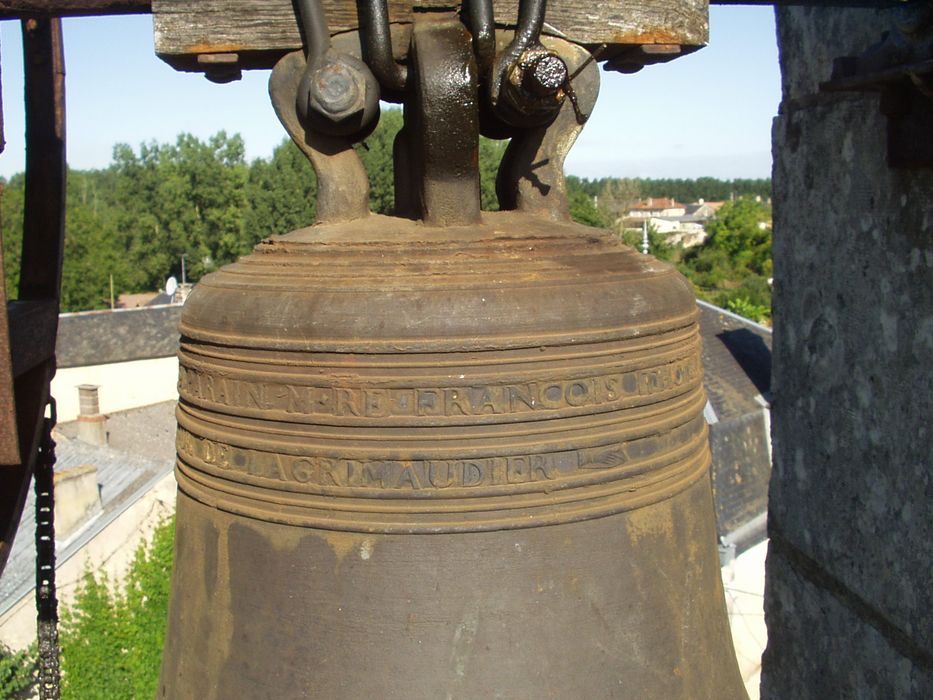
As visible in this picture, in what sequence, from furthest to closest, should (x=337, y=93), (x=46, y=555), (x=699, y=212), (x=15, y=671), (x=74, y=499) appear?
(x=699, y=212) < (x=74, y=499) < (x=15, y=671) < (x=46, y=555) < (x=337, y=93)

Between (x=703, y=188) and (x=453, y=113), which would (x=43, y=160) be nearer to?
(x=453, y=113)

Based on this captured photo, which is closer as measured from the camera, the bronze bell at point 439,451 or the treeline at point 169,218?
the bronze bell at point 439,451

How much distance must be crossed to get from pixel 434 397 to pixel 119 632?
49.2ft

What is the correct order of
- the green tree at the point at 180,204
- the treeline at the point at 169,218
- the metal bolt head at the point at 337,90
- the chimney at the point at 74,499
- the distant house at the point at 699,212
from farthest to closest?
the distant house at the point at 699,212 → the green tree at the point at 180,204 → the treeline at the point at 169,218 → the chimney at the point at 74,499 → the metal bolt head at the point at 337,90

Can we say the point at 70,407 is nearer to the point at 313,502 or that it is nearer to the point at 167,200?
the point at 167,200

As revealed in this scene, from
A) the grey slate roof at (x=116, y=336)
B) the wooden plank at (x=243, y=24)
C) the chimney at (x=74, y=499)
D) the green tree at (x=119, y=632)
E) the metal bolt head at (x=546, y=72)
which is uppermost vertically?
the wooden plank at (x=243, y=24)

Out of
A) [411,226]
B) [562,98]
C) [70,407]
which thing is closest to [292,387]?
[411,226]

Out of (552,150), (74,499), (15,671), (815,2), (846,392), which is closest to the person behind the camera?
(552,150)

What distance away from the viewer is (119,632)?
50.2 feet

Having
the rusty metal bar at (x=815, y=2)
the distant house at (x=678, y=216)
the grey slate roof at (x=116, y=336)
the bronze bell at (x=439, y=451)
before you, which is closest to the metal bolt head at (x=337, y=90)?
the bronze bell at (x=439, y=451)

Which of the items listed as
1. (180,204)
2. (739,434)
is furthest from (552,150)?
(180,204)

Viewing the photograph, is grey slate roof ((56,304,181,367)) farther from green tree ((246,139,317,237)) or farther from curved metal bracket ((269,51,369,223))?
curved metal bracket ((269,51,369,223))

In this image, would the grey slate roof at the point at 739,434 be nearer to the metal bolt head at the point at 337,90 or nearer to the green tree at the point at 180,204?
the metal bolt head at the point at 337,90

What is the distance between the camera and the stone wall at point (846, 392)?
269 centimetres
